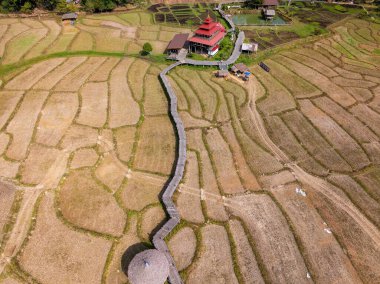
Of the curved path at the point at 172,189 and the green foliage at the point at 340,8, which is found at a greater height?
the green foliage at the point at 340,8

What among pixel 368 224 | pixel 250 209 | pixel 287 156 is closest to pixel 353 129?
pixel 287 156

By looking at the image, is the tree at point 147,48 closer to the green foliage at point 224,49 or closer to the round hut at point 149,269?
the green foliage at point 224,49

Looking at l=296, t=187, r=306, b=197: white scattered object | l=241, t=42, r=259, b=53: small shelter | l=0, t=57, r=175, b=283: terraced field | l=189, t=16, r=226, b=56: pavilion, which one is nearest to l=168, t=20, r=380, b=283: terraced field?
l=296, t=187, r=306, b=197: white scattered object

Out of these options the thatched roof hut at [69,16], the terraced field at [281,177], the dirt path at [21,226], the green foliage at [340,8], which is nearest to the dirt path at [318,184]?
the terraced field at [281,177]

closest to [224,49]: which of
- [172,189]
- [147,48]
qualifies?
[147,48]

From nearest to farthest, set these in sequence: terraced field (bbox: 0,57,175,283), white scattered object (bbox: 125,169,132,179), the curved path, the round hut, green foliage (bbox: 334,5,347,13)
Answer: the round hut → the curved path → terraced field (bbox: 0,57,175,283) → white scattered object (bbox: 125,169,132,179) → green foliage (bbox: 334,5,347,13)

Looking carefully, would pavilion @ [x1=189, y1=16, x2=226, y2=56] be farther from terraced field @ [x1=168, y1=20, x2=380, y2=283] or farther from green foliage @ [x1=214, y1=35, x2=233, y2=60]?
terraced field @ [x1=168, y1=20, x2=380, y2=283]
